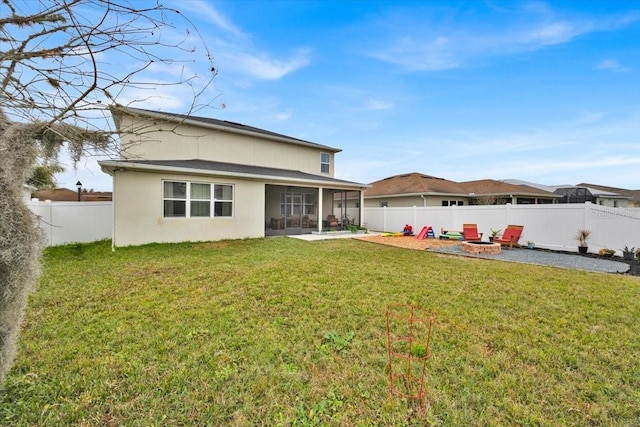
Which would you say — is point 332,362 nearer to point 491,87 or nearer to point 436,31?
point 436,31

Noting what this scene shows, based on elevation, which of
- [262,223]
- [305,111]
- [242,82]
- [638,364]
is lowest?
[638,364]

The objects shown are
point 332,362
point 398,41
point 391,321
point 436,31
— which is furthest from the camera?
point 398,41

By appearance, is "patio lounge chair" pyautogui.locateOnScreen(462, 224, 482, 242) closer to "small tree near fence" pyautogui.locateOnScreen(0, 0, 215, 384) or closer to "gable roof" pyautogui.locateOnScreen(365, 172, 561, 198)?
"gable roof" pyautogui.locateOnScreen(365, 172, 561, 198)

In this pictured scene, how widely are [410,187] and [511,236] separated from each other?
1114cm

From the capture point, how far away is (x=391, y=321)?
12.7 ft

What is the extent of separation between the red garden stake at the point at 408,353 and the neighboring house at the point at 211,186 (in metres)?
6.20

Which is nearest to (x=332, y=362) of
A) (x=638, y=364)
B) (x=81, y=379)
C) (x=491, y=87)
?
(x=81, y=379)

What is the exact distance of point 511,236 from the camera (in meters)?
11.2

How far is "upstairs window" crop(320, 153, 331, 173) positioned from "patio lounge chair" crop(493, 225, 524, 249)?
34.9 feet

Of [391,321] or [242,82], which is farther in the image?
[242,82]

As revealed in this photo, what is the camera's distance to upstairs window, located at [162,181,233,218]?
10484 millimetres

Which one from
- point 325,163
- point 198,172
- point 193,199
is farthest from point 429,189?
point 193,199

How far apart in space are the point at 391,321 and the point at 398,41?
9.98 meters

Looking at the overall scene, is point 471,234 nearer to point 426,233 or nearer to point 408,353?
point 426,233
